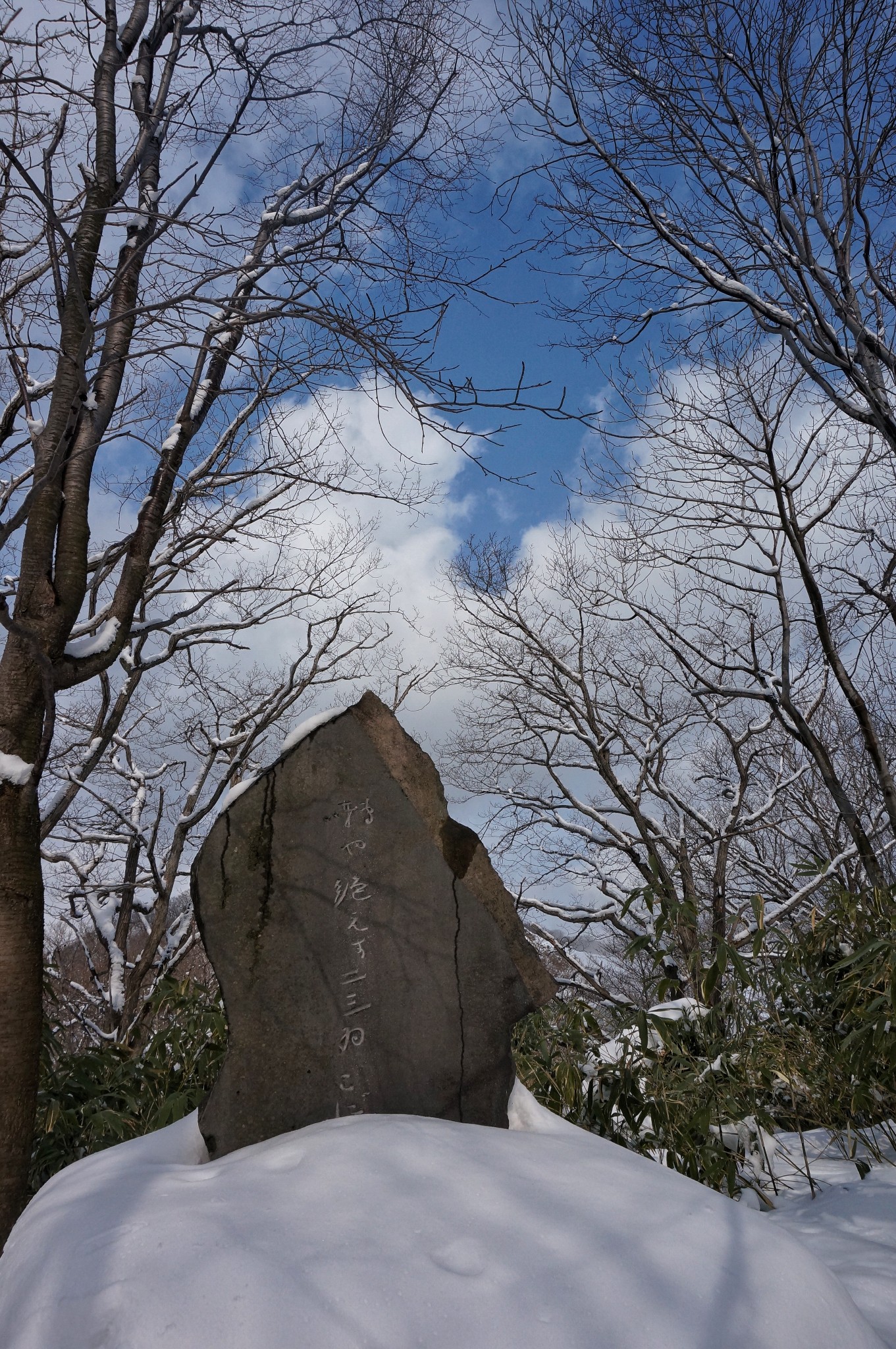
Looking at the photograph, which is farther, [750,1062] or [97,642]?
[97,642]

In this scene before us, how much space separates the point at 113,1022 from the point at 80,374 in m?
6.53

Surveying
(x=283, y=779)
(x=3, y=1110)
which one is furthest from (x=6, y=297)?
(x=3, y=1110)

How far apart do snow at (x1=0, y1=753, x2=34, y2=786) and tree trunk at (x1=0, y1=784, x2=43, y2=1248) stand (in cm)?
3

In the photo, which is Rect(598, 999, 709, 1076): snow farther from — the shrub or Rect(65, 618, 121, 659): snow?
Rect(65, 618, 121, 659): snow

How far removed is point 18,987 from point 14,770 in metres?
0.92

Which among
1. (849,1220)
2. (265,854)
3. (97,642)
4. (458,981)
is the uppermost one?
(97,642)

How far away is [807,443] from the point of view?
7.30 m

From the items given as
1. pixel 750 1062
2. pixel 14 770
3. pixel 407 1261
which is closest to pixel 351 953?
pixel 407 1261

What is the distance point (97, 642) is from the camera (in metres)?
4.07

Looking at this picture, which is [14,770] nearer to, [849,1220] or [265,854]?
[265,854]

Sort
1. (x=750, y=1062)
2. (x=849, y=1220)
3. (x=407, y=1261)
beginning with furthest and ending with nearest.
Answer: (x=750, y=1062)
(x=849, y=1220)
(x=407, y=1261)

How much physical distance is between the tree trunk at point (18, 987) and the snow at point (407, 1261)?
1.43 m

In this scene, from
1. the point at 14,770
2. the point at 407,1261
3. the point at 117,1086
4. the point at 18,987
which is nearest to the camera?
the point at 407,1261

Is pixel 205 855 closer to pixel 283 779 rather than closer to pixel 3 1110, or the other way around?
pixel 283 779
